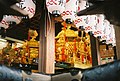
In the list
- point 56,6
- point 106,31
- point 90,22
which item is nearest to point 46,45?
point 90,22

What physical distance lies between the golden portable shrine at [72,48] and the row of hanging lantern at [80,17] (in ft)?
5.96

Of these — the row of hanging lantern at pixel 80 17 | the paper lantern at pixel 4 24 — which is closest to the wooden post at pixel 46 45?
the row of hanging lantern at pixel 80 17

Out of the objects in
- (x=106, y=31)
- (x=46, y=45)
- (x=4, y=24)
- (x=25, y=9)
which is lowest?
(x=46, y=45)

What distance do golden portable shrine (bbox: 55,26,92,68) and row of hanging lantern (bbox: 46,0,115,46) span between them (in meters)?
1.82

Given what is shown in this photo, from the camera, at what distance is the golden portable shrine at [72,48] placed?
19.4ft

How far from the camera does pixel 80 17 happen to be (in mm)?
3506

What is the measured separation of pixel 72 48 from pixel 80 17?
2.66 meters

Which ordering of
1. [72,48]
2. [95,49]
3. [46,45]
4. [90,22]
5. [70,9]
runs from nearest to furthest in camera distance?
[70,9], [90,22], [46,45], [95,49], [72,48]

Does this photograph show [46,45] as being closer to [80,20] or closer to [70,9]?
[80,20]

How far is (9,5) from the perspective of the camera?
5.40ft

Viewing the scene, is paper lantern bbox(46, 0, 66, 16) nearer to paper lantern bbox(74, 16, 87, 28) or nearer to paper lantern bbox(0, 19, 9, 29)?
paper lantern bbox(74, 16, 87, 28)

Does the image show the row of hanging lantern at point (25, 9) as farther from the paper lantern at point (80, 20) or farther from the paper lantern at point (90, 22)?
the paper lantern at point (90, 22)

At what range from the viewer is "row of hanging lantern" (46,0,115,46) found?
3.07 metres

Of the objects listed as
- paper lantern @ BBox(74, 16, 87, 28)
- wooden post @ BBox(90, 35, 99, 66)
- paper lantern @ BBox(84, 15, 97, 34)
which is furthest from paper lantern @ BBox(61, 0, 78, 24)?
wooden post @ BBox(90, 35, 99, 66)
